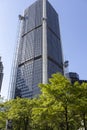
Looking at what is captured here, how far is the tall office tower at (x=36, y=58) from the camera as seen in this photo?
157625 millimetres

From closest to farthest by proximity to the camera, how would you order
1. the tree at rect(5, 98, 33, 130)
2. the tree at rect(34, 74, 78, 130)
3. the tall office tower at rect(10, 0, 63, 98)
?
the tree at rect(34, 74, 78, 130) → the tree at rect(5, 98, 33, 130) → the tall office tower at rect(10, 0, 63, 98)

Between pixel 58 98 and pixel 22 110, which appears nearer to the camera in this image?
pixel 58 98

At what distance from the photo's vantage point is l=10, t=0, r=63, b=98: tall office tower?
157625 mm

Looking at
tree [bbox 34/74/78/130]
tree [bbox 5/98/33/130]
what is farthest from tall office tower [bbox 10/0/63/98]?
tree [bbox 34/74/78/130]

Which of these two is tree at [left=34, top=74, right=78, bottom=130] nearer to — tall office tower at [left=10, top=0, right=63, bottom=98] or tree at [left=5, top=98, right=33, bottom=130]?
tree at [left=5, top=98, right=33, bottom=130]

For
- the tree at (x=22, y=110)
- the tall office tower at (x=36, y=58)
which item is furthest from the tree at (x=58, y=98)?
the tall office tower at (x=36, y=58)

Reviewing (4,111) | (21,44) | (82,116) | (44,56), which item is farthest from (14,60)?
(82,116)

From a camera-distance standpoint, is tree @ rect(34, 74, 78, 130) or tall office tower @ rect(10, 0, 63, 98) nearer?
tree @ rect(34, 74, 78, 130)

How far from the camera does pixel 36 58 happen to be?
171m

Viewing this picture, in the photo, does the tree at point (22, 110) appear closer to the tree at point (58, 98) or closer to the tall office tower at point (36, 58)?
the tree at point (58, 98)

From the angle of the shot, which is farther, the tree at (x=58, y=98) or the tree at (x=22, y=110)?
the tree at (x=22, y=110)

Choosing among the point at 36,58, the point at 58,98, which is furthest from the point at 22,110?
the point at 36,58

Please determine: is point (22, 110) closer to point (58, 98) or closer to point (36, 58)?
point (58, 98)

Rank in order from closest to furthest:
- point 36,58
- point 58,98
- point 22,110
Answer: point 58,98 → point 22,110 → point 36,58
